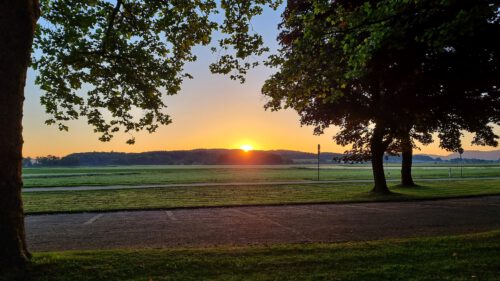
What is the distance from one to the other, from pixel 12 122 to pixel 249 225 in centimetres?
734

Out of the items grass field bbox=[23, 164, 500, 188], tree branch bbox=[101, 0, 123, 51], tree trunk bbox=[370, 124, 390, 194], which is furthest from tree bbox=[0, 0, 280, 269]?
grass field bbox=[23, 164, 500, 188]

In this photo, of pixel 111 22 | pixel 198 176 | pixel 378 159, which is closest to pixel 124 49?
pixel 111 22

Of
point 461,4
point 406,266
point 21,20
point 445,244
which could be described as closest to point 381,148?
point 461,4

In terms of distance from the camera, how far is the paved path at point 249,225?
9.65 meters

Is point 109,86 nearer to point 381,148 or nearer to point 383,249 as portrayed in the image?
point 383,249

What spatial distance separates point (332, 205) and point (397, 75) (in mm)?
6759

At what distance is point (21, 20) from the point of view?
6488 mm

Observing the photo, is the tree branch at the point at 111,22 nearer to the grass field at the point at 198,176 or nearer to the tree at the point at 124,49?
the tree at the point at 124,49

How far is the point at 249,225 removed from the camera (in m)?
11.9

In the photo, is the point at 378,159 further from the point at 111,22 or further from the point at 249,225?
the point at 111,22

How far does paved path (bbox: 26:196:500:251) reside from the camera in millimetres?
9648

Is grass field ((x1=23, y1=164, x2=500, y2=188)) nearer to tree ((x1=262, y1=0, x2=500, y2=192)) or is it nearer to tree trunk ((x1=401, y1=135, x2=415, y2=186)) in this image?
tree trunk ((x1=401, y1=135, x2=415, y2=186))

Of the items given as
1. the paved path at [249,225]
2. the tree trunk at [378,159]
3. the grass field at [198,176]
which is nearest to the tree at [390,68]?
the tree trunk at [378,159]

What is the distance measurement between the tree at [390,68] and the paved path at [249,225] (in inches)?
154
